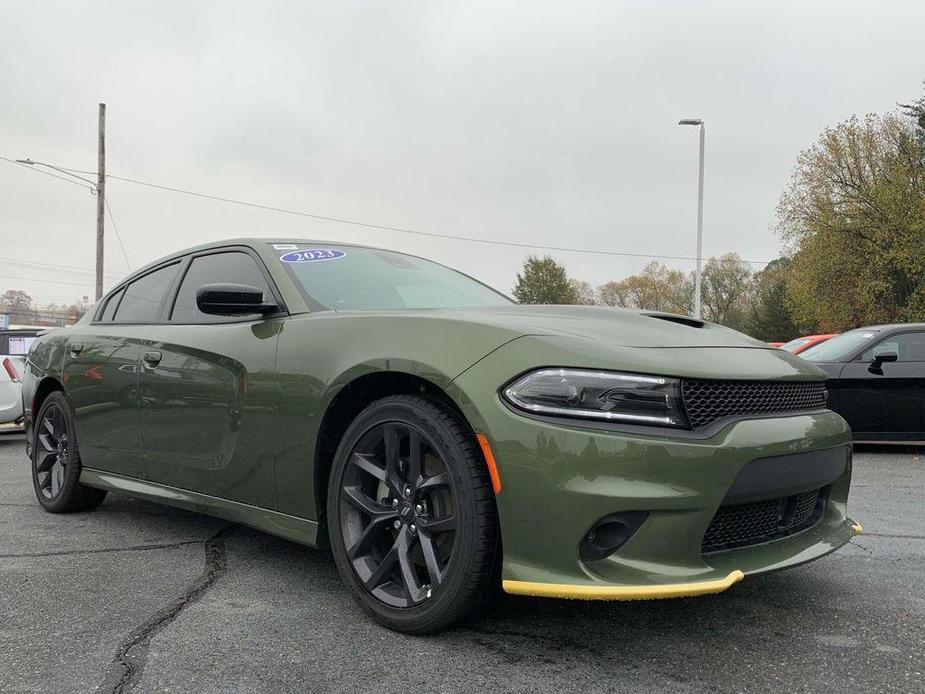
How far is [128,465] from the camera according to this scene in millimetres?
3629

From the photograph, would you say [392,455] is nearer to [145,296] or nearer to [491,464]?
[491,464]

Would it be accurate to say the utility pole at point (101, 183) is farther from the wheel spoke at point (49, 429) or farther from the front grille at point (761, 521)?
the front grille at point (761, 521)

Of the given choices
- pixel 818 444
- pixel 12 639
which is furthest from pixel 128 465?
pixel 818 444

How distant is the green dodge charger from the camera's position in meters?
2.05

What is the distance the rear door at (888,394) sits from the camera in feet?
22.4

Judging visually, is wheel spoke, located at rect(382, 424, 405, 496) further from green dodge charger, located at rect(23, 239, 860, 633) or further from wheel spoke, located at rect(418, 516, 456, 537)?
wheel spoke, located at rect(418, 516, 456, 537)

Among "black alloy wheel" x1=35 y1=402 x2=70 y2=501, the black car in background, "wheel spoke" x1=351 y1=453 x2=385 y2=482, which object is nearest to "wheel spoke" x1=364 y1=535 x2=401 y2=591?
"wheel spoke" x1=351 y1=453 x2=385 y2=482

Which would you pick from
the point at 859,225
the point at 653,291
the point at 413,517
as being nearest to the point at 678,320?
the point at 413,517

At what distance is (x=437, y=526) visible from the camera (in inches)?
90.2

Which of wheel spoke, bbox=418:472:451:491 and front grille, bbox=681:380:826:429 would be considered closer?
front grille, bbox=681:380:826:429

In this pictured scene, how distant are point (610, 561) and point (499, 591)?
51 centimetres

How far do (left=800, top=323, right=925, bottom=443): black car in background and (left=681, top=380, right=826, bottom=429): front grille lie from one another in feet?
15.9

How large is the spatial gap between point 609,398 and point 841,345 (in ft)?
20.1

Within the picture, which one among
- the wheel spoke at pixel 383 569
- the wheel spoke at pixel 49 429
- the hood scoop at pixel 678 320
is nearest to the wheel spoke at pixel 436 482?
the wheel spoke at pixel 383 569
